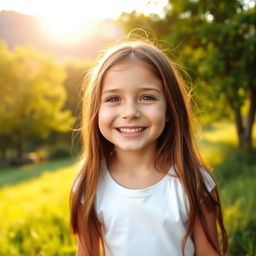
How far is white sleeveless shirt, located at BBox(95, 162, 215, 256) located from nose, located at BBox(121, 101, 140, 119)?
379 millimetres

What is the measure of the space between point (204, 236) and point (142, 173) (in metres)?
0.45

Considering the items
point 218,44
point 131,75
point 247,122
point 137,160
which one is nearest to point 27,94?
point 247,122

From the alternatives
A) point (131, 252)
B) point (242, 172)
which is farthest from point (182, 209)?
point (242, 172)

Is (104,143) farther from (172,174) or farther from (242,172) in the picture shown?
(242,172)

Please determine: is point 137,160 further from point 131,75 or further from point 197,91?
point 197,91

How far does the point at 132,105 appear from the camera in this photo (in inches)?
71.7

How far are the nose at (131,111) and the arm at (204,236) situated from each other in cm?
59

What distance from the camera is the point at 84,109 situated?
85.3 inches

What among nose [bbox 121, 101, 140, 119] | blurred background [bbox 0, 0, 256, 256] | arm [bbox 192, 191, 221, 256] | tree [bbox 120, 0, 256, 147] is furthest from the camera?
tree [bbox 120, 0, 256, 147]

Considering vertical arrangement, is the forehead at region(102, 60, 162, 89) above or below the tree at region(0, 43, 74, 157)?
above

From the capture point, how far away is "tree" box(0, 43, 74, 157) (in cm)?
2528

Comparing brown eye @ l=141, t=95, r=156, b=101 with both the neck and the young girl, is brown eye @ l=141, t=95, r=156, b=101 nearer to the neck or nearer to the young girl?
the young girl

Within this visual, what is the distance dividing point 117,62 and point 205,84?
559cm

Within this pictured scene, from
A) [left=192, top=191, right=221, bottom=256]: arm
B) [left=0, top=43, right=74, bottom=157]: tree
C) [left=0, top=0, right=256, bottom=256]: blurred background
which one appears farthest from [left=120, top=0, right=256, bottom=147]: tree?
[left=0, top=43, right=74, bottom=157]: tree
